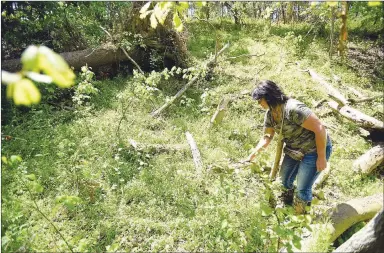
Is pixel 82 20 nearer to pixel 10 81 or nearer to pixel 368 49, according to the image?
pixel 10 81

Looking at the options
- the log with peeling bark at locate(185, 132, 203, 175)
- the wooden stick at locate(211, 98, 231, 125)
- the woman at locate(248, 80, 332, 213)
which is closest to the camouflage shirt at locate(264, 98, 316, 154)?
the woman at locate(248, 80, 332, 213)

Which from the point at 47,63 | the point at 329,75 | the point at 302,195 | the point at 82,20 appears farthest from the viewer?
the point at 329,75

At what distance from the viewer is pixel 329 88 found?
25.4 ft

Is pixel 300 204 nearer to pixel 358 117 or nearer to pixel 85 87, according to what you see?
pixel 358 117

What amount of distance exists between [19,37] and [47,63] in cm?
787

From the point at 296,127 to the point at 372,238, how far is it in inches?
59.2

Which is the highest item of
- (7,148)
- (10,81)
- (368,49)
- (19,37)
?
(10,81)

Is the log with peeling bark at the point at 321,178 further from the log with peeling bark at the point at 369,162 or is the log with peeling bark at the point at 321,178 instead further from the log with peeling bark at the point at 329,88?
the log with peeling bark at the point at 329,88

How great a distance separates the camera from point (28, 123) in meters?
5.99

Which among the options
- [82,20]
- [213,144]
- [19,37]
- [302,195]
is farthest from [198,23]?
[302,195]

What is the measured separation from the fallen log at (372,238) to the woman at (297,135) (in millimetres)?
1125

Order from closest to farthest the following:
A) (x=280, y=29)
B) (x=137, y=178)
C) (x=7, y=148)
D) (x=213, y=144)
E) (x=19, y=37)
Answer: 1. (x=137, y=178)
2. (x=7, y=148)
3. (x=213, y=144)
4. (x=19, y=37)
5. (x=280, y=29)

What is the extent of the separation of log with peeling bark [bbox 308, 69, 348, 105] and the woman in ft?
11.6

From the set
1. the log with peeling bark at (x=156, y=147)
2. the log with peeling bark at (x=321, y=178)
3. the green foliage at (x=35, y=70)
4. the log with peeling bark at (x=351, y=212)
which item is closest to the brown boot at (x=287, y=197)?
the log with peeling bark at (x=321, y=178)
